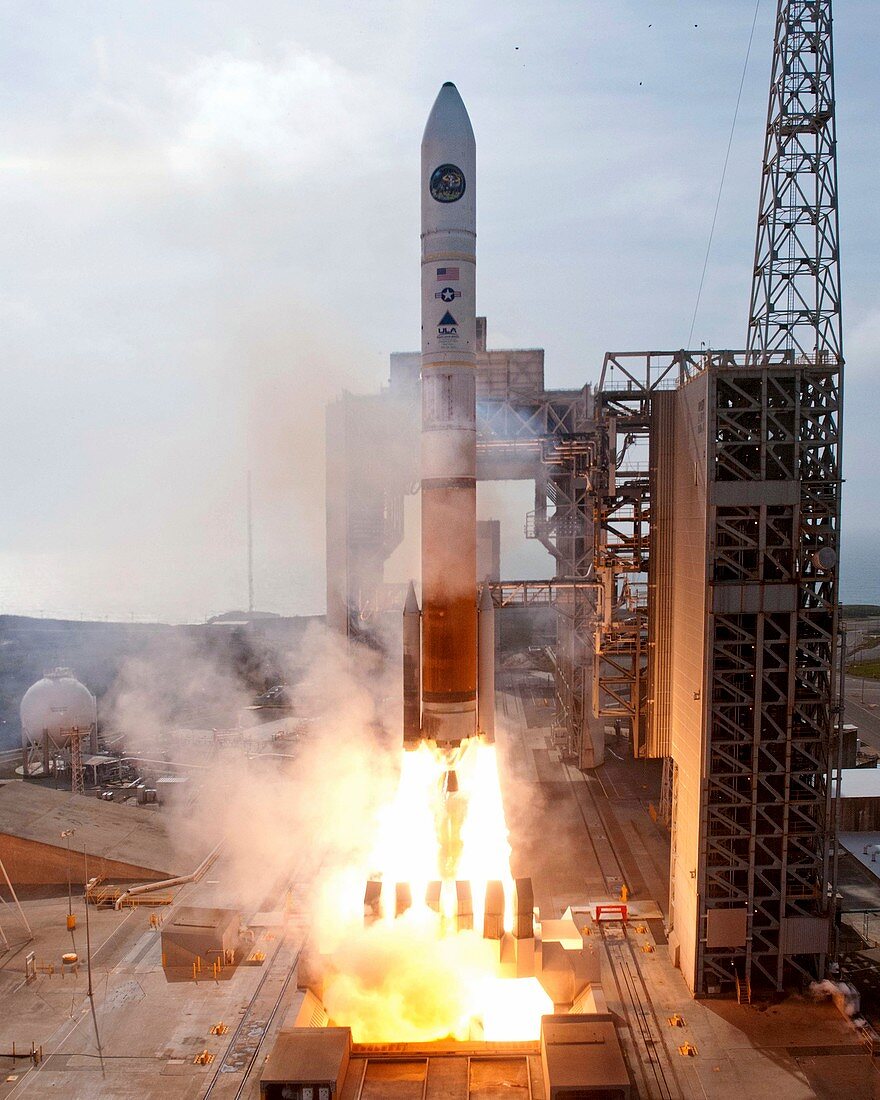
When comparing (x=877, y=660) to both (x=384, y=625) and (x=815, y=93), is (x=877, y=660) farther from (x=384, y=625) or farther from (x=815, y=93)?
(x=815, y=93)

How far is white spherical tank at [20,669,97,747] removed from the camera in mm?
53625

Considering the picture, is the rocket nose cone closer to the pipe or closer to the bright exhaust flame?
the bright exhaust flame

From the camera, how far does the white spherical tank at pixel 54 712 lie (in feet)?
Answer: 176

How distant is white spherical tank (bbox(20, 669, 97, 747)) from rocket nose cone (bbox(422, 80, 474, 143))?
4183 cm

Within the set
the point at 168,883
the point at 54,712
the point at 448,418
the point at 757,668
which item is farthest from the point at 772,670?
the point at 54,712

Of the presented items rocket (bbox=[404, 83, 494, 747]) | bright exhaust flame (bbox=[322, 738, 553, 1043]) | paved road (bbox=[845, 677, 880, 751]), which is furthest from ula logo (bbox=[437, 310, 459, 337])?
paved road (bbox=[845, 677, 880, 751])

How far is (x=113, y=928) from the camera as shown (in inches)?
1304

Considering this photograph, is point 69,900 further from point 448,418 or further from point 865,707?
point 865,707

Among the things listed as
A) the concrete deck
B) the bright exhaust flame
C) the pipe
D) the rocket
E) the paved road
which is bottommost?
the paved road

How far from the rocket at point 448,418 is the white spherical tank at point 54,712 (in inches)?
1359

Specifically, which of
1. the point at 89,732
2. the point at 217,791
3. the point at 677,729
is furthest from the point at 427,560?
the point at 89,732

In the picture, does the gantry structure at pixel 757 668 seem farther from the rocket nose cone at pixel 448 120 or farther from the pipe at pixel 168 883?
the pipe at pixel 168 883

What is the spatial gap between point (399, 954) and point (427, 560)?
12.4 m

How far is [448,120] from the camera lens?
27016mm
